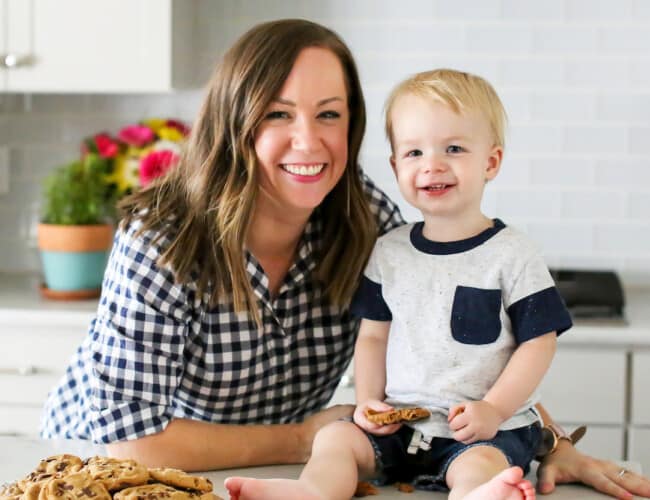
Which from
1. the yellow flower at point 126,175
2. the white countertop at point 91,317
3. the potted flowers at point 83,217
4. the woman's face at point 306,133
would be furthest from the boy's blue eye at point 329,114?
the yellow flower at point 126,175

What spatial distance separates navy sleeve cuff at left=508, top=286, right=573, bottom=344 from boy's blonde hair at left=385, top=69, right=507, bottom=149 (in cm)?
26

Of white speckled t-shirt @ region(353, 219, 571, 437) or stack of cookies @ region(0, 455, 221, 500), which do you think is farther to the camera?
white speckled t-shirt @ region(353, 219, 571, 437)

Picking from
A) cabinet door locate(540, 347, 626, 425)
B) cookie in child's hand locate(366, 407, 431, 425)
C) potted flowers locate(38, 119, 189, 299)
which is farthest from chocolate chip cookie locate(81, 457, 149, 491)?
potted flowers locate(38, 119, 189, 299)

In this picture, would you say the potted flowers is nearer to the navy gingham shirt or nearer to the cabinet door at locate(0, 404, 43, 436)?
the cabinet door at locate(0, 404, 43, 436)

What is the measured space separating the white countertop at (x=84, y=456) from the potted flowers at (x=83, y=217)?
1322 mm

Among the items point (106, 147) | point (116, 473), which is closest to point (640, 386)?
point (106, 147)

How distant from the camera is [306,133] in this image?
167 centimetres

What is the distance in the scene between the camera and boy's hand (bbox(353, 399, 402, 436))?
153 cm

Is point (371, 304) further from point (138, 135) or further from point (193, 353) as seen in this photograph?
point (138, 135)

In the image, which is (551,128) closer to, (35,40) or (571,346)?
(571,346)

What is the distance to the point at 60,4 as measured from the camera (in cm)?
303

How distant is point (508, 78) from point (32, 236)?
1.63 m

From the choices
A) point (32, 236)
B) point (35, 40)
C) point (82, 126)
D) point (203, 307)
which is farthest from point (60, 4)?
point (203, 307)

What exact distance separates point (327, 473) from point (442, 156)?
1.64 ft
